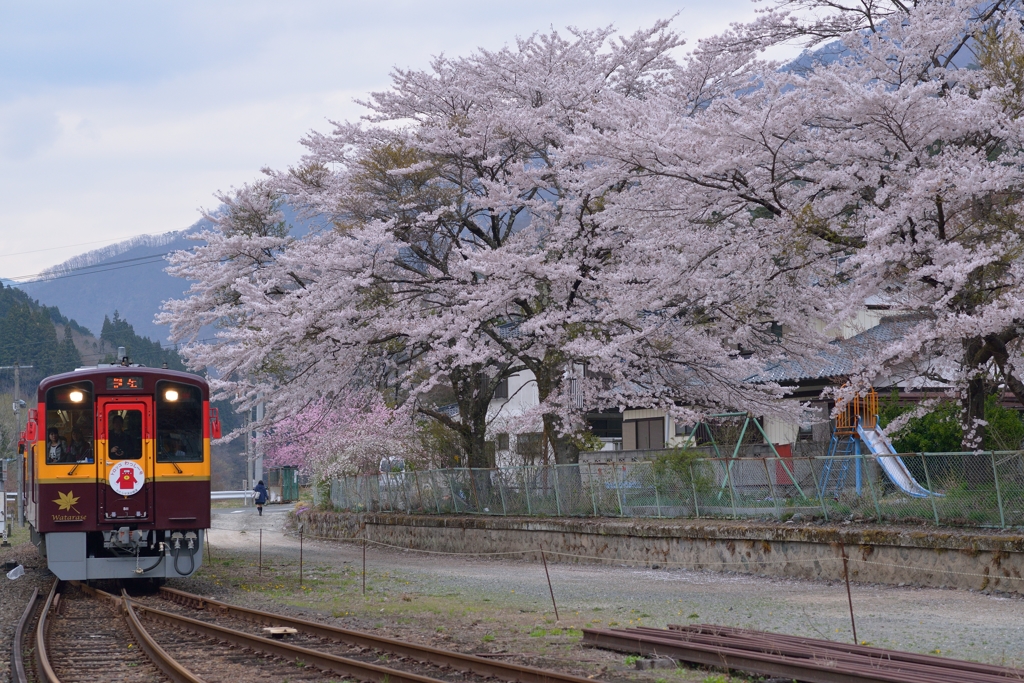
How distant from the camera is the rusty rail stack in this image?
7.57 m

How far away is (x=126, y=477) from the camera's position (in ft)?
48.8

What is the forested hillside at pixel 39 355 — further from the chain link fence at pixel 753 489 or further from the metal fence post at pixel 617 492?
the metal fence post at pixel 617 492

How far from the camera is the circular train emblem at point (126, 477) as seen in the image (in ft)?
48.5

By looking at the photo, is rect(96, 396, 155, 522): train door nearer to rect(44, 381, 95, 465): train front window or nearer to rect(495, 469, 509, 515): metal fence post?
rect(44, 381, 95, 465): train front window

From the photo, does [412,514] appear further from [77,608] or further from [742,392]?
[77,608]

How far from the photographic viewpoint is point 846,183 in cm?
1552

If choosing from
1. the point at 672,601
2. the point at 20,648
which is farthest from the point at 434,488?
the point at 20,648

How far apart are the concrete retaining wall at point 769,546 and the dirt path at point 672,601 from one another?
1.14 feet

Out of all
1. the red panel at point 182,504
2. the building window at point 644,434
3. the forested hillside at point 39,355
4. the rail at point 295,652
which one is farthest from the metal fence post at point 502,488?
the forested hillside at point 39,355

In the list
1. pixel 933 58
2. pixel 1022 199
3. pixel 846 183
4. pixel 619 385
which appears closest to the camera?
pixel 1022 199

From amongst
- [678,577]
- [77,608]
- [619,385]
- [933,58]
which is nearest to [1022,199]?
[933,58]

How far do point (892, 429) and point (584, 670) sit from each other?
8682 mm

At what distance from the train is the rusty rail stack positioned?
731 cm

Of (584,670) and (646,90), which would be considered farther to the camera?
(646,90)
